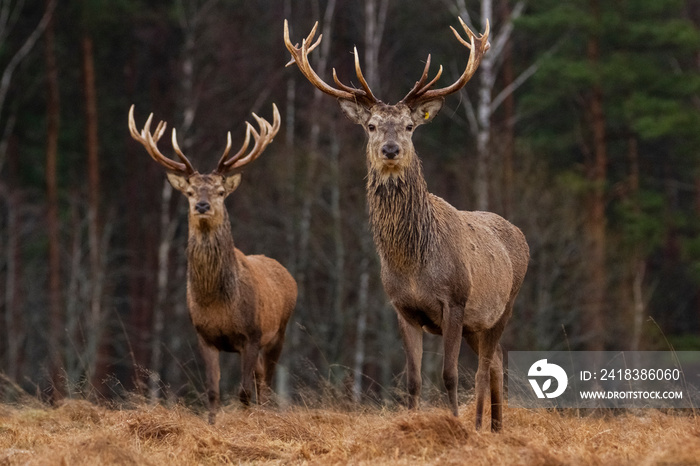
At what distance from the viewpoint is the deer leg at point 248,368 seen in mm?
9609

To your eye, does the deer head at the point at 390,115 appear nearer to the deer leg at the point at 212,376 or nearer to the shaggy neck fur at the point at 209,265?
the shaggy neck fur at the point at 209,265

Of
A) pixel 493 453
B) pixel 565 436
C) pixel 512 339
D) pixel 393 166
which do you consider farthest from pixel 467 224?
pixel 512 339

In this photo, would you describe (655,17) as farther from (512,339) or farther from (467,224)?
(467,224)

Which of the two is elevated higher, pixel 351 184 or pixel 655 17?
pixel 655 17

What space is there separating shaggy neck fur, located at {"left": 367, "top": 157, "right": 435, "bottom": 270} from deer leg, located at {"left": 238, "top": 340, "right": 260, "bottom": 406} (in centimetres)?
239

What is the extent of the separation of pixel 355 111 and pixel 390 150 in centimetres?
66

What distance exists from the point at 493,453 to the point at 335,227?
49.9 ft

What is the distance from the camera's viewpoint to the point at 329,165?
2148 centimetres

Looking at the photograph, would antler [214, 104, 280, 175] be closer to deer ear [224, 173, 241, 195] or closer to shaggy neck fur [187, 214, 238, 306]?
deer ear [224, 173, 241, 195]

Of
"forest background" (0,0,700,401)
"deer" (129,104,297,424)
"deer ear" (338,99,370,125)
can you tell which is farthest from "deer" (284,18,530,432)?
"forest background" (0,0,700,401)

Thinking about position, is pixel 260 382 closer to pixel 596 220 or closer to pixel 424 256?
pixel 424 256

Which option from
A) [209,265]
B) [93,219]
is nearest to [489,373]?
[209,265]

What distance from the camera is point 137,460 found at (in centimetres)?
619

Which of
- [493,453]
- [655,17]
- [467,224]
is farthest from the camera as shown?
[655,17]
